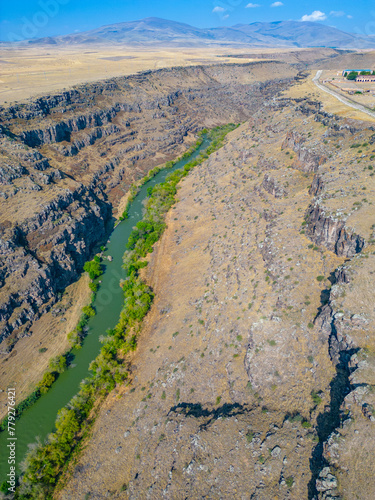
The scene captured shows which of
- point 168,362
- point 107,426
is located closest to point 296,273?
point 168,362

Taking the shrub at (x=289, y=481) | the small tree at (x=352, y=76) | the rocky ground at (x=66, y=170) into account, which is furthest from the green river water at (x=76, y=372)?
the small tree at (x=352, y=76)

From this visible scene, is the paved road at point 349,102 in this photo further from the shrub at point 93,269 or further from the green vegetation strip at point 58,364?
the green vegetation strip at point 58,364

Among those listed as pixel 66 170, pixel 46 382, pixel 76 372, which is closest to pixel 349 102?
pixel 66 170

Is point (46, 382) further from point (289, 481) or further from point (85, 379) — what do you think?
point (289, 481)

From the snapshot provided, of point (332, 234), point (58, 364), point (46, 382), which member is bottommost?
point (46, 382)

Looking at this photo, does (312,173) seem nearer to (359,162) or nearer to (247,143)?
(359,162)
